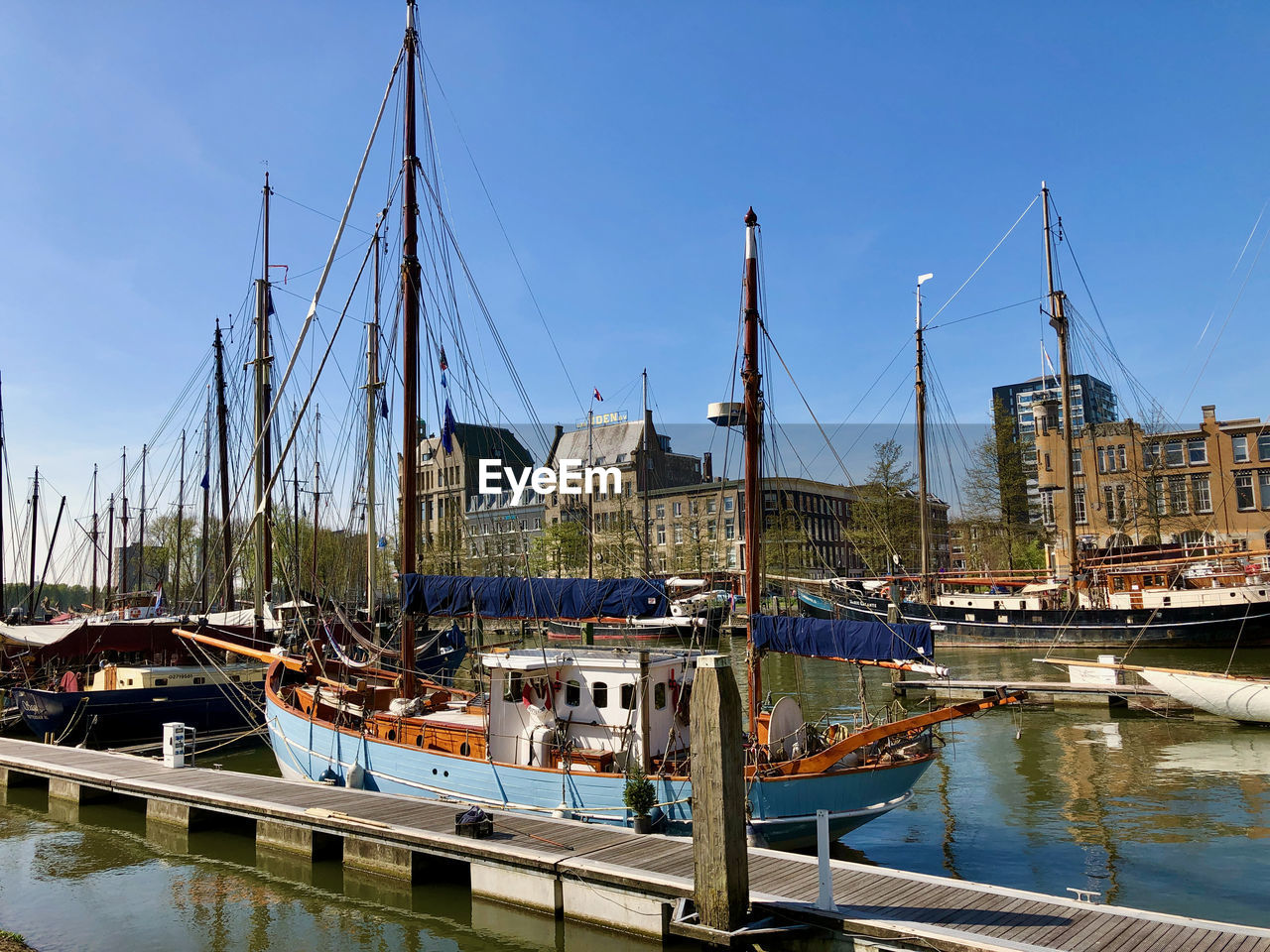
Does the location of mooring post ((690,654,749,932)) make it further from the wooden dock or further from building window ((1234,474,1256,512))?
building window ((1234,474,1256,512))

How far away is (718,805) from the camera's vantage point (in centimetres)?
1127

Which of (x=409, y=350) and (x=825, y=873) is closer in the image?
(x=825, y=873)

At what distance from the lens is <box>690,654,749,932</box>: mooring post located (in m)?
11.3

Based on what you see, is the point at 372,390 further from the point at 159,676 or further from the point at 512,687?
the point at 512,687

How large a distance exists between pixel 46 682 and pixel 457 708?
80.5 feet

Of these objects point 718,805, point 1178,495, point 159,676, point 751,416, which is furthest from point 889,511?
point 718,805

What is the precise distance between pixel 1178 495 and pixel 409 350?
220 feet

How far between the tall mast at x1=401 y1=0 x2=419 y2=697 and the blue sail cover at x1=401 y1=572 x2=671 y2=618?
2.67 ft

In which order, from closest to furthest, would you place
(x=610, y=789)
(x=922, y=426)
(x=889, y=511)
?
(x=610, y=789), (x=922, y=426), (x=889, y=511)

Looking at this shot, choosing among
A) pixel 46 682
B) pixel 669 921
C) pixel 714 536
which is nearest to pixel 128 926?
pixel 669 921

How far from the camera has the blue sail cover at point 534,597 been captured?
2034cm

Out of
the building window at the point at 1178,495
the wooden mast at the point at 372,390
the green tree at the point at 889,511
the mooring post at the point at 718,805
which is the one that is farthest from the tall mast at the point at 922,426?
the mooring post at the point at 718,805

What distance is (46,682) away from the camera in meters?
36.7

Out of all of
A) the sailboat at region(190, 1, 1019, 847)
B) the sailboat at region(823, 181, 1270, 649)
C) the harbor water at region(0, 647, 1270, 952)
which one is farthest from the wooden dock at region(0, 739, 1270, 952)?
the sailboat at region(823, 181, 1270, 649)
